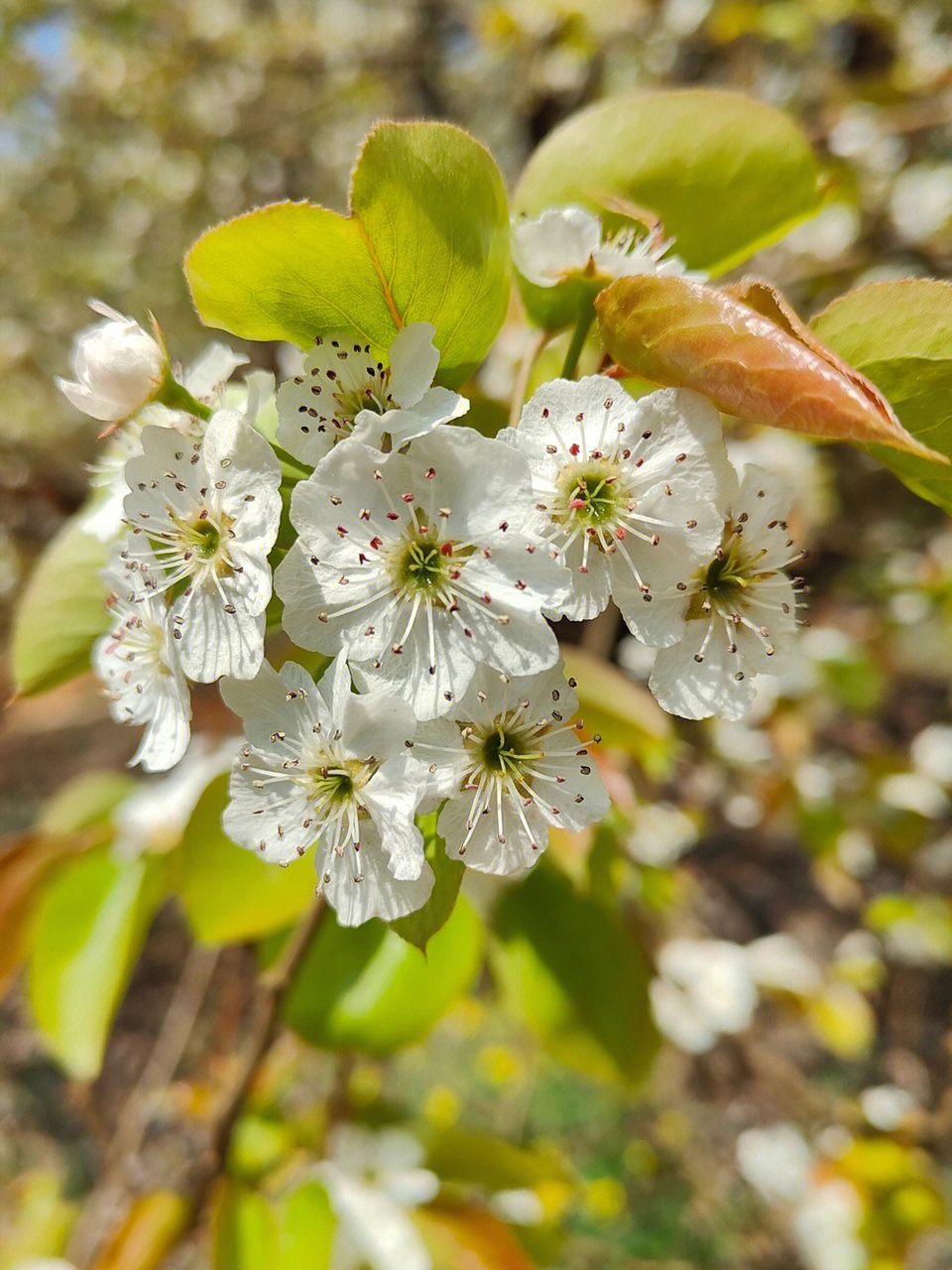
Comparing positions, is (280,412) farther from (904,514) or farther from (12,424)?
(904,514)

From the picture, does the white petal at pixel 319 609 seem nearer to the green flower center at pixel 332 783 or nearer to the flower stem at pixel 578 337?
the green flower center at pixel 332 783

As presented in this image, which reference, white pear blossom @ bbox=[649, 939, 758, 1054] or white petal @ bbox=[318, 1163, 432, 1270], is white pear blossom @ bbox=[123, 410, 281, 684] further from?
white pear blossom @ bbox=[649, 939, 758, 1054]

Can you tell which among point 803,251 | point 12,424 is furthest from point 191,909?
point 12,424

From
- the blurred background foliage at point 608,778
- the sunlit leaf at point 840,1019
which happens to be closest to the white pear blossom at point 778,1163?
the blurred background foliage at point 608,778

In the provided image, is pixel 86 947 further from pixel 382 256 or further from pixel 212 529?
pixel 382 256

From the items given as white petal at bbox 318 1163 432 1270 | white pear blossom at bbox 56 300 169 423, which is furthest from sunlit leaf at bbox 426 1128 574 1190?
white pear blossom at bbox 56 300 169 423

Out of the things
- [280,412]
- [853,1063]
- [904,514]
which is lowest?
[853,1063]
